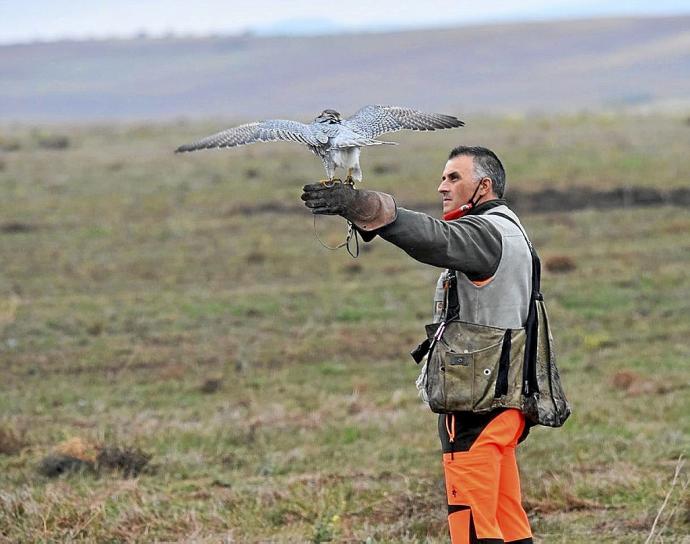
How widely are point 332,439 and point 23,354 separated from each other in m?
4.45

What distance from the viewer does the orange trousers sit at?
14.2ft

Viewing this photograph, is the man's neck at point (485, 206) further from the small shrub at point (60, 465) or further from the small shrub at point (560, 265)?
the small shrub at point (560, 265)

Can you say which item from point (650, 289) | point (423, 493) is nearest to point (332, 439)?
point (423, 493)

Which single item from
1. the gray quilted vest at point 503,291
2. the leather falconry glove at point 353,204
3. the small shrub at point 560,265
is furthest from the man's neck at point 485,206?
the small shrub at point 560,265

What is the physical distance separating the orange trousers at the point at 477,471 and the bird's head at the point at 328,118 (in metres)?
1.22

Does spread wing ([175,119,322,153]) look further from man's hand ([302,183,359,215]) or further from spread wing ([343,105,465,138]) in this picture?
man's hand ([302,183,359,215])

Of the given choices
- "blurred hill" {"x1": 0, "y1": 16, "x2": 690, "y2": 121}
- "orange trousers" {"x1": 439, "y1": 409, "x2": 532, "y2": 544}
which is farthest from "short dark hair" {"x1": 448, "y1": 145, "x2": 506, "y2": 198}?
"blurred hill" {"x1": 0, "y1": 16, "x2": 690, "y2": 121}

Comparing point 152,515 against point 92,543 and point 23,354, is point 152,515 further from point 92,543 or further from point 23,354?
point 23,354

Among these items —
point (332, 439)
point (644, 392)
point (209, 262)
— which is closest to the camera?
point (332, 439)

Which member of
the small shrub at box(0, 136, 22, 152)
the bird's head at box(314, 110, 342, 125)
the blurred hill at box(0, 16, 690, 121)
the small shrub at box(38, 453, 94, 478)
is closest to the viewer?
the bird's head at box(314, 110, 342, 125)

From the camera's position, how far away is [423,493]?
6.62 meters

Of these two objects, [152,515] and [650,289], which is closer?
[152,515]

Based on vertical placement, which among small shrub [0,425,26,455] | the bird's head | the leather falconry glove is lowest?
small shrub [0,425,26,455]

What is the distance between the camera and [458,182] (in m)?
4.52
